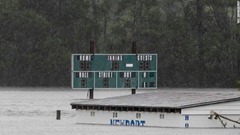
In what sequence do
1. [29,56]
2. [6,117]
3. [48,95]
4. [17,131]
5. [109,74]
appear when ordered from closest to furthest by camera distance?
[17,131] < [6,117] < [109,74] < [48,95] < [29,56]

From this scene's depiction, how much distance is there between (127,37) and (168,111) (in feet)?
192

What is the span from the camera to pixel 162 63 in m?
102

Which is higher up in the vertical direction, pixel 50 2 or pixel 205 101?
pixel 50 2

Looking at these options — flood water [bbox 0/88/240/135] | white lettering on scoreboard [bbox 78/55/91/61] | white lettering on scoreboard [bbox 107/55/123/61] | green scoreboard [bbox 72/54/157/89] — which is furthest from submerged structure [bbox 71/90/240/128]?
white lettering on scoreboard [bbox 78/55/91/61]

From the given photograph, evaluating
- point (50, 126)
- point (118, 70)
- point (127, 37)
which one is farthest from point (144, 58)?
point (127, 37)

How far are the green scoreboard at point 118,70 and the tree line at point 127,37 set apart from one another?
3433 cm

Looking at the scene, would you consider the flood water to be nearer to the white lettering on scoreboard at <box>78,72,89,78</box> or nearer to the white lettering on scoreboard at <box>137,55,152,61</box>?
the white lettering on scoreboard at <box>78,72,89,78</box>

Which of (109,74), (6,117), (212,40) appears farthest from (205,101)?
(212,40)

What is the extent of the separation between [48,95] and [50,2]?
22709 mm

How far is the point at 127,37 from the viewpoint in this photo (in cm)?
10119

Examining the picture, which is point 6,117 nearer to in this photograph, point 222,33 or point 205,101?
point 205,101

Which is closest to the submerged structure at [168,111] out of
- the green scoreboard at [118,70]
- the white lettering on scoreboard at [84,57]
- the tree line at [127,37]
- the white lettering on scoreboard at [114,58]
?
the green scoreboard at [118,70]

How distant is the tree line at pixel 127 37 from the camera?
100062 mm

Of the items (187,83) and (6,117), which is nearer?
(6,117)
